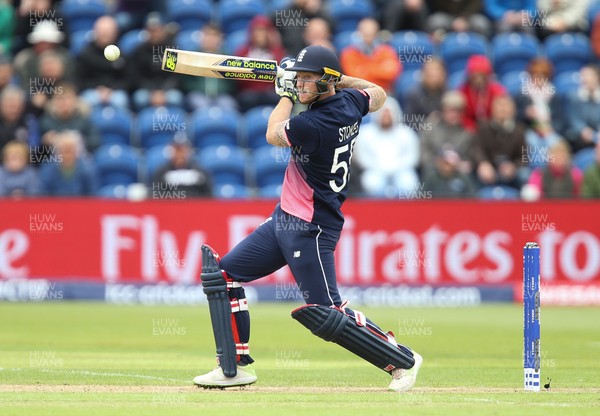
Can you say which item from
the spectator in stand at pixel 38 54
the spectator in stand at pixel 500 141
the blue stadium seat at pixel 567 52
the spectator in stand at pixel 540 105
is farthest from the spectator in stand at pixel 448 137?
the spectator in stand at pixel 38 54

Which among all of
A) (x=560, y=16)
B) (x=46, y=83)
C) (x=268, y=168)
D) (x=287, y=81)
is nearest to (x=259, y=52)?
(x=268, y=168)

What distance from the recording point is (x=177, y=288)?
17.6m

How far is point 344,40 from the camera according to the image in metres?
21.6

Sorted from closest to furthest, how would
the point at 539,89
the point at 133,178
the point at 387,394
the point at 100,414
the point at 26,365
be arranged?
the point at 100,414
the point at 387,394
the point at 26,365
the point at 133,178
the point at 539,89

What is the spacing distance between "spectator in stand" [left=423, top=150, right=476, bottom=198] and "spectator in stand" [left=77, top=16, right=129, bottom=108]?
17.9 feet

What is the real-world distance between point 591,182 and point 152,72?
7.54m

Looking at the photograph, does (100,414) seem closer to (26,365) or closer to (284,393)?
(284,393)

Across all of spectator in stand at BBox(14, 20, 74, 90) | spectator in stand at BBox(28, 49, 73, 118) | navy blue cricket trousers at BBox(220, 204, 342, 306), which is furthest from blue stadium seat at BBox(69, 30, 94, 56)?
navy blue cricket trousers at BBox(220, 204, 342, 306)

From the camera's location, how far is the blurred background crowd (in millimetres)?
18703

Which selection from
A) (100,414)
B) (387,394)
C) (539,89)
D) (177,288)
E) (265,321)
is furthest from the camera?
(539,89)

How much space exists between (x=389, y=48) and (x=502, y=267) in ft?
15.0

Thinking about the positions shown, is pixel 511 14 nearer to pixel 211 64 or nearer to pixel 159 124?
pixel 159 124

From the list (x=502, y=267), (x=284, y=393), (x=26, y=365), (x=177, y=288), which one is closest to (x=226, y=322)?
(x=284, y=393)

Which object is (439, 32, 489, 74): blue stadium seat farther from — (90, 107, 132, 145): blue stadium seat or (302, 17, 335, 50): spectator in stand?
(90, 107, 132, 145): blue stadium seat
